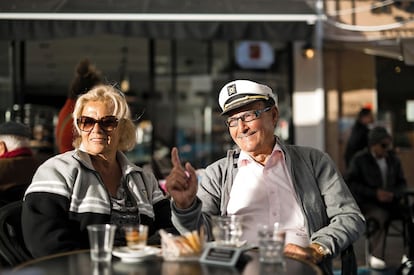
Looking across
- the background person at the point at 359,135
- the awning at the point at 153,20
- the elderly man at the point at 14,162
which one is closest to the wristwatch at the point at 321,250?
the elderly man at the point at 14,162

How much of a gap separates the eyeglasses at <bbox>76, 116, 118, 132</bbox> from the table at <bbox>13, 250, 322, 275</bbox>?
2.76ft

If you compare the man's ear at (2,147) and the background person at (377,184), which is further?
the background person at (377,184)

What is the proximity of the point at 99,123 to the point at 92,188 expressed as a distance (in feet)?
1.13

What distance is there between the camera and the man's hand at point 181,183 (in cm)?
238

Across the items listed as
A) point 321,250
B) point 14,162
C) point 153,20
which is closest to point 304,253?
point 321,250

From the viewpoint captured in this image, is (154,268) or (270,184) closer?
(154,268)

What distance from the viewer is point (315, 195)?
2.90 metres

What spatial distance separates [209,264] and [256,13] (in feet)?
14.7

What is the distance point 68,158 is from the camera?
8.98ft

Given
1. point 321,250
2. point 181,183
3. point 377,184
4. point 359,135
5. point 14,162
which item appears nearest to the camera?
point 181,183

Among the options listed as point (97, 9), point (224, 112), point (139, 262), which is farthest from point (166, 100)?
point (139, 262)

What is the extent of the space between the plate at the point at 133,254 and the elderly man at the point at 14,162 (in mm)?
1556

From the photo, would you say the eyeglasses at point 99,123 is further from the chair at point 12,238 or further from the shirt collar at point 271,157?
the shirt collar at point 271,157

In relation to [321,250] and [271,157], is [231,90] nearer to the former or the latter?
[271,157]
